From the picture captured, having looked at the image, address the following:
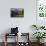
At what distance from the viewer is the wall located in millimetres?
6785

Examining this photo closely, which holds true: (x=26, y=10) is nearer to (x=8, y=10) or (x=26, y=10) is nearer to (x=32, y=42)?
(x=8, y=10)

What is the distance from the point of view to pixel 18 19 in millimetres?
6859

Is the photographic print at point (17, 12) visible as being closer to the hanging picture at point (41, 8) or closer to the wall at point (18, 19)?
the wall at point (18, 19)

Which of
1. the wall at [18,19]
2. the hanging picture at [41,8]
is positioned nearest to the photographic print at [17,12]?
the wall at [18,19]

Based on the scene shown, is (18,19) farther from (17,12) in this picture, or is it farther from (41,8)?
(41,8)

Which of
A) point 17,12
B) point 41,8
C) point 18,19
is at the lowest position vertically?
point 18,19

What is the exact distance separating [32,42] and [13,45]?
929 mm

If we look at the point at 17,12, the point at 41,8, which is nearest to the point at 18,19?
the point at 17,12

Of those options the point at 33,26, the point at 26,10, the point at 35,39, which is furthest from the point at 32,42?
the point at 26,10

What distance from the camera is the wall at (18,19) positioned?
679 centimetres

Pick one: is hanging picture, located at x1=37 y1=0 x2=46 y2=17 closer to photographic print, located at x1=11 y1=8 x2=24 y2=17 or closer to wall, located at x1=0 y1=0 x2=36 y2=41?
wall, located at x1=0 y1=0 x2=36 y2=41

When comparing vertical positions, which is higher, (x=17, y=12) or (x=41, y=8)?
(x=41, y=8)

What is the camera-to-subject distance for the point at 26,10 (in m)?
6.83

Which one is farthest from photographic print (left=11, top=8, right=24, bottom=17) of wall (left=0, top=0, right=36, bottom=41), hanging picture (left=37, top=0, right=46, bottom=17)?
hanging picture (left=37, top=0, right=46, bottom=17)
